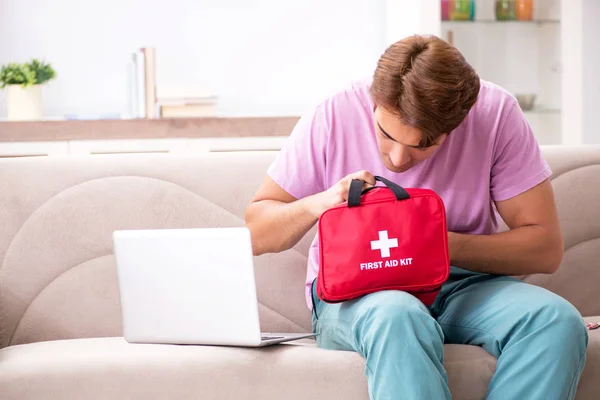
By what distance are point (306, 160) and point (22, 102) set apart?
7.77 feet

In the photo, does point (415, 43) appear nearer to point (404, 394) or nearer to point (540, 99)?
point (404, 394)

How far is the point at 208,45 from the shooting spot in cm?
433

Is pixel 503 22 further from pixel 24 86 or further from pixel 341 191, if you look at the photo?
pixel 341 191

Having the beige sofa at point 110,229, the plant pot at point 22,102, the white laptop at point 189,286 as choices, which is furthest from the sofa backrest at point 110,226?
the plant pot at point 22,102

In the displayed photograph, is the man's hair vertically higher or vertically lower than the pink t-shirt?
higher

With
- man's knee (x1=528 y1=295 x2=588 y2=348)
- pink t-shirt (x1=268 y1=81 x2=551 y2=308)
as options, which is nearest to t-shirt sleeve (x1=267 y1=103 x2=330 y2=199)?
pink t-shirt (x1=268 y1=81 x2=551 y2=308)

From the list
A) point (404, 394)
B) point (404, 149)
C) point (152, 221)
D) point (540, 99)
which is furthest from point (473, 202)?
point (540, 99)

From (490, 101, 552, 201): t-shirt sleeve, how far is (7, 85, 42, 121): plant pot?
2.58 metres

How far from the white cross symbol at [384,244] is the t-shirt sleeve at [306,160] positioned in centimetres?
31

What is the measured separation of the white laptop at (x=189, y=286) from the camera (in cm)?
164

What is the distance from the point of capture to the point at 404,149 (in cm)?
172

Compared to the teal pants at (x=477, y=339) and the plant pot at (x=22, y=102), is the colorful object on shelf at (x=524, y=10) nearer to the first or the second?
the plant pot at (x=22, y=102)

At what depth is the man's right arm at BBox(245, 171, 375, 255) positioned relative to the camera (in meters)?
1.72

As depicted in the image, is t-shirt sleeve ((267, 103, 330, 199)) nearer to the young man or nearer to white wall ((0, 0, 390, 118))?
the young man
